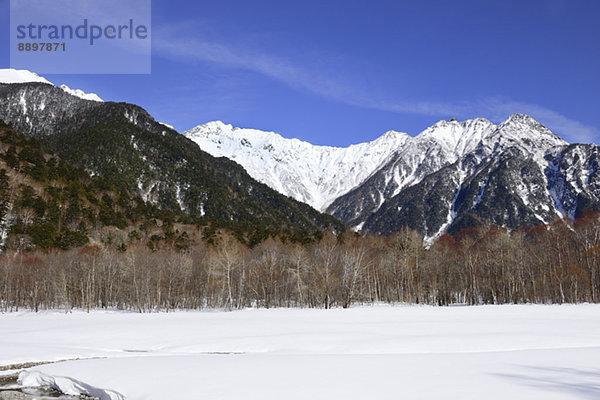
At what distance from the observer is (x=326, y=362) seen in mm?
19984

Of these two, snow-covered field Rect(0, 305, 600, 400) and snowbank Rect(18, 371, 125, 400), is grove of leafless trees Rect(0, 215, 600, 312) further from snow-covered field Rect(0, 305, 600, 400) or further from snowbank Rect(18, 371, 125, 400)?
snowbank Rect(18, 371, 125, 400)

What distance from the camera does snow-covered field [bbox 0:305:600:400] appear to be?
47.3 feet

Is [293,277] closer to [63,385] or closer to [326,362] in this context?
[326,362]

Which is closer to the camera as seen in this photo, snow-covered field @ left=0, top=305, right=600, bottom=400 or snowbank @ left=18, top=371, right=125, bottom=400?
snow-covered field @ left=0, top=305, right=600, bottom=400

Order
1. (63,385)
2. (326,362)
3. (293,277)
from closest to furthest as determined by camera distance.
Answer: (63,385)
(326,362)
(293,277)

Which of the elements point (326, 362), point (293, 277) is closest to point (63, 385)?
point (326, 362)

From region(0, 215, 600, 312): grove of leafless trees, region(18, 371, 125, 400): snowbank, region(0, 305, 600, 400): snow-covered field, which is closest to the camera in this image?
region(0, 305, 600, 400): snow-covered field

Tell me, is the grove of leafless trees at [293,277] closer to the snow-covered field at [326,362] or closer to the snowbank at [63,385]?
the snow-covered field at [326,362]

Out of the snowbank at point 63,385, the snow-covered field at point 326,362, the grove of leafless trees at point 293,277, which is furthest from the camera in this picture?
the grove of leafless trees at point 293,277

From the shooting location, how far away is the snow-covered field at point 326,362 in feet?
47.3

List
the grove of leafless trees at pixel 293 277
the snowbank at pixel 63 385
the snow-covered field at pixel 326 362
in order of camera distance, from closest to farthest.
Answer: the snow-covered field at pixel 326 362 < the snowbank at pixel 63 385 < the grove of leafless trees at pixel 293 277

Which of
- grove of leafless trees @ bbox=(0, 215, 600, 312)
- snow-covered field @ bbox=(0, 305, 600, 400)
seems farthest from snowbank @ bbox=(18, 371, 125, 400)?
grove of leafless trees @ bbox=(0, 215, 600, 312)

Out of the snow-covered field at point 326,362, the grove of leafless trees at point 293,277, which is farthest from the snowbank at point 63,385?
the grove of leafless trees at point 293,277

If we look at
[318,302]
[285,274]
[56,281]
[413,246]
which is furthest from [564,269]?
[56,281]
